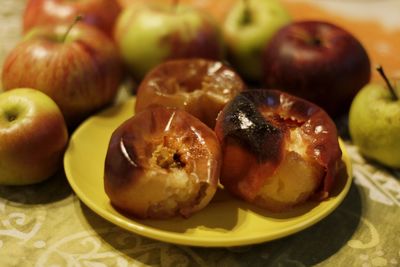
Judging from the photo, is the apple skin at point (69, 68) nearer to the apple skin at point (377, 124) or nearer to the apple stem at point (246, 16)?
the apple stem at point (246, 16)

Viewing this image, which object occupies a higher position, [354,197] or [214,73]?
[214,73]

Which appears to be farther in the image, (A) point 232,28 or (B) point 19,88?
(A) point 232,28

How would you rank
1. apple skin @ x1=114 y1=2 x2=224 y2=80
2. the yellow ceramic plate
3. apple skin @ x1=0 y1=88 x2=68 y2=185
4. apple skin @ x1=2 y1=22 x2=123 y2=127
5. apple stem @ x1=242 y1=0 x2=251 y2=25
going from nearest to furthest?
1. the yellow ceramic plate
2. apple skin @ x1=0 y1=88 x2=68 y2=185
3. apple skin @ x1=2 y1=22 x2=123 y2=127
4. apple skin @ x1=114 y1=2 x2=224 y2=80
5. apple stem @ x1=242 y1=0 x2=251 y2=25

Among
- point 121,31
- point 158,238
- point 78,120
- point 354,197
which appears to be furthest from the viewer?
point 121,31

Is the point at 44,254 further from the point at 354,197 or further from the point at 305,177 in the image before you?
the point at 354,197

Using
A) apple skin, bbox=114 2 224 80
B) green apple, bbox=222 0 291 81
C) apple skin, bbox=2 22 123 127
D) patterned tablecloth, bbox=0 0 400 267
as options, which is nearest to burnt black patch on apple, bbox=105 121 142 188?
patterned tablecloth, bbox=0 0 400 267

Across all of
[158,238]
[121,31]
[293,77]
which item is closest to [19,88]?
[121,31]

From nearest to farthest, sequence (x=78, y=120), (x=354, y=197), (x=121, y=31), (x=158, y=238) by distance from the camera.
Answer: (x=158, y=238) → (x=354, y=197) → (x=78, y=120) → (x=121, y=31)

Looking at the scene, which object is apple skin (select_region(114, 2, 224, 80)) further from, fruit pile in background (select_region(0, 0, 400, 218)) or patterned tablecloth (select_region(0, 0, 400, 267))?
patterned tablecloth (select_region(0, 0, 400, 267))
